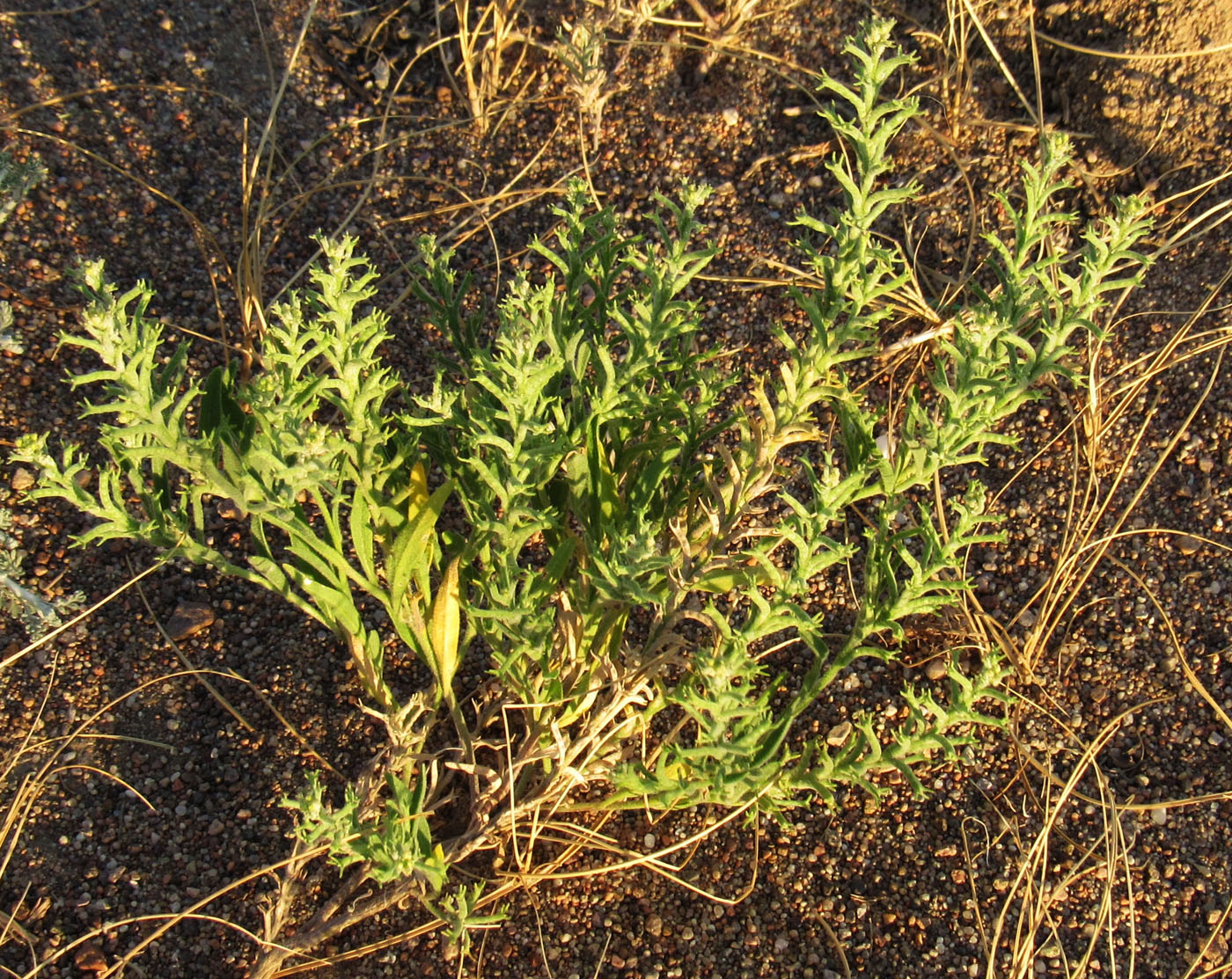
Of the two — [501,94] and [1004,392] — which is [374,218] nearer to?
[501,94]

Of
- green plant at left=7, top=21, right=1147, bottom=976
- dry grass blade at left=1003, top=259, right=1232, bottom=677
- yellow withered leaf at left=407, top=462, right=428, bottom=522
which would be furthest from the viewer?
dry grass blade at left=1003, top=259, right=1232, bottom=677

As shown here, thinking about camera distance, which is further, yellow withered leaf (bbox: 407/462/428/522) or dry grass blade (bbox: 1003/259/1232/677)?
dry grass blade (bbox: 1003/259/1232/677)

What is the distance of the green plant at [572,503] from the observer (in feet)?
5.12

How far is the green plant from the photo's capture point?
1.56 metres

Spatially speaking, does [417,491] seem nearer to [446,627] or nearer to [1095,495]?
[446,627]

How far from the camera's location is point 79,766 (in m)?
Result: 2.18

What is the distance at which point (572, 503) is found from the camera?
1870 millimetres

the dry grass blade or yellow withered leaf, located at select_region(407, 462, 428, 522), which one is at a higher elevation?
yellow withered leaf, located at select_region(407, 462, 428, 522)

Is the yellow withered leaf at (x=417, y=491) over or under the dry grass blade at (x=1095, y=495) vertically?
over

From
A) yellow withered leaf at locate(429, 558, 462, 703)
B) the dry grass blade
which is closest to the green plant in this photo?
yellow withered leaf at locate(429, 558, 462, 703)

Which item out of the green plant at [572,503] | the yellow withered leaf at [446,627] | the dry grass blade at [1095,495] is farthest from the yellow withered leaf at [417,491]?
the dry grass blade at [1095,495]

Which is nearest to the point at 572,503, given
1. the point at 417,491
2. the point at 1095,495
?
the point at 417,491

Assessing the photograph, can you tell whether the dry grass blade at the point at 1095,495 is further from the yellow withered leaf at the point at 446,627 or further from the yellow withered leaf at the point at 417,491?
the yellow withered leaf at the point at 417,491

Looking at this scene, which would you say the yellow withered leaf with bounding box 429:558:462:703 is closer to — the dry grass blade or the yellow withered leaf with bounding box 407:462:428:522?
the yellow withered leaf with bounding box 407:462:428:522
